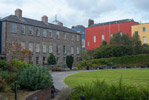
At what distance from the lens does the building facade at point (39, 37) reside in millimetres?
32037

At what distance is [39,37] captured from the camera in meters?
37.7

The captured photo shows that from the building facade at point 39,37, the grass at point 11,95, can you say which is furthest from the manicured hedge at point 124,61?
the grass at point 11,95

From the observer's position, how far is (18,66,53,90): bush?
836cm

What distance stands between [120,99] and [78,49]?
43.2 metres

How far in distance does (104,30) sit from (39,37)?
81.5ft

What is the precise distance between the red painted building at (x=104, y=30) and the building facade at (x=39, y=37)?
35.5 feet

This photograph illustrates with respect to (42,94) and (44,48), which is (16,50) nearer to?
(44,48)

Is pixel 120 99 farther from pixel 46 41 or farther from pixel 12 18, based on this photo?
pixel 46 41

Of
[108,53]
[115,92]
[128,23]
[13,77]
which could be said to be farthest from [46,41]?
[115,92]

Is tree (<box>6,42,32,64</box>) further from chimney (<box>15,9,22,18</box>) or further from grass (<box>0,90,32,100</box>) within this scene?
grass (<box>0,90,32,100</box>)

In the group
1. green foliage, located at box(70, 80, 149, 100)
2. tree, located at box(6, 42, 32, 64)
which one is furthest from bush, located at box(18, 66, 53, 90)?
tree, located at box(6, 42, 32, 64)

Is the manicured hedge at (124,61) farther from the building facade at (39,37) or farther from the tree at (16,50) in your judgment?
the tree at (16,50)

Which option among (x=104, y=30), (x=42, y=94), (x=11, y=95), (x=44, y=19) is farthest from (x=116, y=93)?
(x=104, y=30)

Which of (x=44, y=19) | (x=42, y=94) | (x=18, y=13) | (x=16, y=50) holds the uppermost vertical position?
(x=44, y=19)
